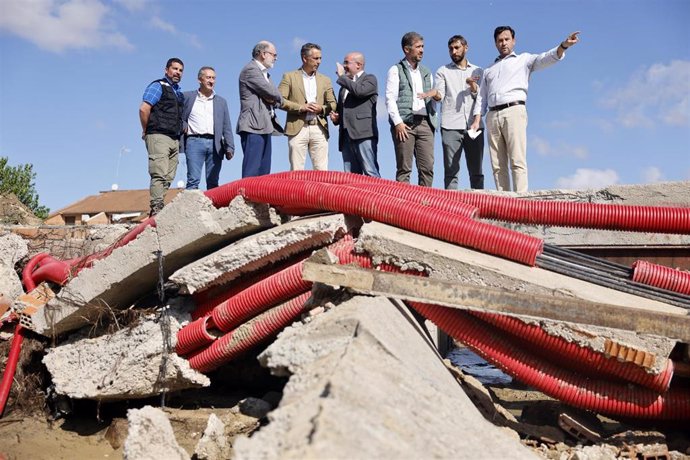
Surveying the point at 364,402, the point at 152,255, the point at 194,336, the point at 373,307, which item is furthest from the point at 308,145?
the point at 364,402

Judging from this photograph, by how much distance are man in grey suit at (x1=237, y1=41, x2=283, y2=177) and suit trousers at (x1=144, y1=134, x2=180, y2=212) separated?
2.80ft

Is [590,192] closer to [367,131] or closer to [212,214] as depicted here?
[367,131]

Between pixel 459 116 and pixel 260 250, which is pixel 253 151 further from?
pixel 260 250

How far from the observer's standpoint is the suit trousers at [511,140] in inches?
244

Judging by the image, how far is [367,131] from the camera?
6.44m

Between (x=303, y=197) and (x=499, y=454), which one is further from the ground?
(x=303, y=197)

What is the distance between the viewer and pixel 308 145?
6.75 m

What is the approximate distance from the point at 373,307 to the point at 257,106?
155 inches

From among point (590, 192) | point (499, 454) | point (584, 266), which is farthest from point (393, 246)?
point (590, 192)

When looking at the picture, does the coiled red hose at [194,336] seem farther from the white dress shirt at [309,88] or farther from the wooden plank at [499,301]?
the white dress shirt at [309,88]

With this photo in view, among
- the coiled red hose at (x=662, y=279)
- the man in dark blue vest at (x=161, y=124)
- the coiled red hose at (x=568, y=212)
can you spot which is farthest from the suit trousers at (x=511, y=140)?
the man in dark blue vest at (x=161, y=124)

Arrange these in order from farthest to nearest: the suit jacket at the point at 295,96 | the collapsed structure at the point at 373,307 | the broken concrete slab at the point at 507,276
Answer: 1. the suit jacket at the point at 295,96
2. the broken concrete slab at the point at 507,276
3. the collapsed structure at the point at 373,307

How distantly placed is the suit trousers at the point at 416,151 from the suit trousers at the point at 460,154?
0.19 m

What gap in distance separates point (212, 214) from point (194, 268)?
42 centimetres
